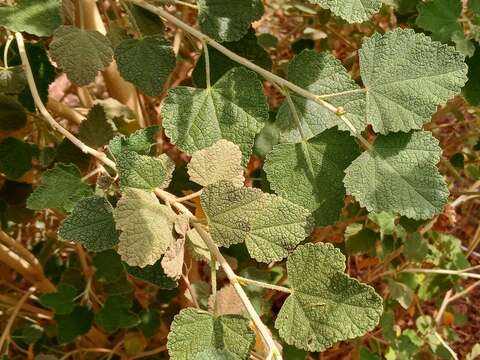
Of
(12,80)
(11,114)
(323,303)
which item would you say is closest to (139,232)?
(323,303)

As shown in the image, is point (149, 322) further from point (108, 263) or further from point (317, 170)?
point (317, 170)

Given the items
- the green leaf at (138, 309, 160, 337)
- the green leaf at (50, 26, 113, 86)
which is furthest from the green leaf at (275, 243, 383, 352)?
the green leaf at (138, 309, 160, 337)

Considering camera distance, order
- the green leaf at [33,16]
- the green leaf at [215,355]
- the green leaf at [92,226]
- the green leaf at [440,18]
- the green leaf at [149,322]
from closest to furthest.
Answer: the green leaf at [215,355]
the green leaf at [92,226]
the green leaf at [33,16]
the green leaf at [440,18]
the green leaf at [149,322]

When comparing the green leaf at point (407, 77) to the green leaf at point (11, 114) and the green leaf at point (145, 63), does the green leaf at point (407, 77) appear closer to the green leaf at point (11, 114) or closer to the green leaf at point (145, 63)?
the green leaf at point (145, 63)

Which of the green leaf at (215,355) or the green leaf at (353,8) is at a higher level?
the green leaf at (353,8)

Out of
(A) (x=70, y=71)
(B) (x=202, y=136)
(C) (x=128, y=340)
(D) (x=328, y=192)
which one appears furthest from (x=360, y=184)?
(C) (x=128, y=340)

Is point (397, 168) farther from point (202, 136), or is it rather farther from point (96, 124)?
point (96, 124)

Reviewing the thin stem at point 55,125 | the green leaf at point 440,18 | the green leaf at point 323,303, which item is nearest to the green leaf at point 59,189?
the thin stem at point 55,125
